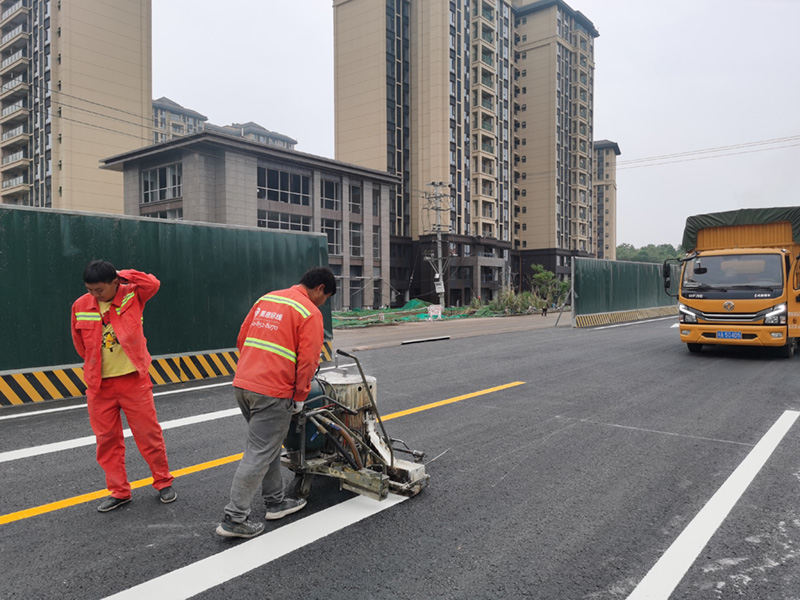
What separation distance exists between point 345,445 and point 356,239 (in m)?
44.0

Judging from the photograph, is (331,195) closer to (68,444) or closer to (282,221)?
(282,221)

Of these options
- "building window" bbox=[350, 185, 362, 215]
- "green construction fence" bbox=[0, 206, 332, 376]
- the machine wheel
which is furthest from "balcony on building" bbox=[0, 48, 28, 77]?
the machine wheel

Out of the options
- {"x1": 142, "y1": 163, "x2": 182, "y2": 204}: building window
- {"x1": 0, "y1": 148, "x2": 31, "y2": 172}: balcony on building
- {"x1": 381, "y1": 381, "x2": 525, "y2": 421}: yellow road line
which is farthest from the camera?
{"x1": 0, "y1": 148, "x2": 31, "y2": 172}: balcony on building

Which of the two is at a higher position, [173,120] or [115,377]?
[173,120]

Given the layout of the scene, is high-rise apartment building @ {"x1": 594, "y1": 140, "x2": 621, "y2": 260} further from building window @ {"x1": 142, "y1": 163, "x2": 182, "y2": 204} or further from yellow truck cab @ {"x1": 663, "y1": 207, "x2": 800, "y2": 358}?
yellow truck cab @ {"x1": 663, "y1": 207, "x2": 800, "y2": 358}

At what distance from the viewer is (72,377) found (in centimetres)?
816

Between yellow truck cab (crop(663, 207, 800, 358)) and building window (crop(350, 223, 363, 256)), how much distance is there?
3621cm

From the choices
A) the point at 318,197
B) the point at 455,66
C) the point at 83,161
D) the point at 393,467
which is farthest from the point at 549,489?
the point at 455,66

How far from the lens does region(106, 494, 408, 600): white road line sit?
9.62 feet

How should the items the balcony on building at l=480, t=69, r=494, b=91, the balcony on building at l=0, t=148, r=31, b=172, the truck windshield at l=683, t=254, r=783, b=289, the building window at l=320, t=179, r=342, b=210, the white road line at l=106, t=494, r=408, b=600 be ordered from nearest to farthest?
1. the white road line at l=106, t=494, r=408, b=600
2. the truck windshield at l=683, t=254, r=783, b=289
3. the building window at l=320, t=179, r=342, b=210
4. the balcony on building at l=0, t=148, r=31, b=172
5. the balcony on building at l=480, t=69, r=494, b=91

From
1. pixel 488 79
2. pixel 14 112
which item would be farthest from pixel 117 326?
pixel 488 79

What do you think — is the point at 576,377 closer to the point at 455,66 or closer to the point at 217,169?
the point at 217,169

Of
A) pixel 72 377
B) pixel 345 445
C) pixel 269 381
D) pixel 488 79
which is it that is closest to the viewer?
pixel 269 381

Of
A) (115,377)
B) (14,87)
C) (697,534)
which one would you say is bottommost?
(697,534)
